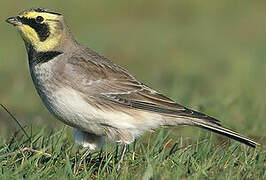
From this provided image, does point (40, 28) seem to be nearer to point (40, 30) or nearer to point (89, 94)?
point (40, 30)

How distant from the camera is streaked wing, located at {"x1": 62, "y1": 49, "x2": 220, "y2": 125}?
6.45 m

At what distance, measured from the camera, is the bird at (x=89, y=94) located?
6223 mm

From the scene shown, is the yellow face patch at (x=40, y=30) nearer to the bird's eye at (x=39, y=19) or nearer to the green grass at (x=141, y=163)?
the bird's eye at (x=39, y=19)

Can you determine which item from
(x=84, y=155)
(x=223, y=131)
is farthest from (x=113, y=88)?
(x=223, y=131)

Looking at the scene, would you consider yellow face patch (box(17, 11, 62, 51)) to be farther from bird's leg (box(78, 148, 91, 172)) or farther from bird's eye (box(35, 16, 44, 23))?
bird's leg (box(78, 148, 91, 172))

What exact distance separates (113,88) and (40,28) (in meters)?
0.93

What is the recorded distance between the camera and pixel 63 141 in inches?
270

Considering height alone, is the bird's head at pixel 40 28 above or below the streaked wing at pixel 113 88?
above

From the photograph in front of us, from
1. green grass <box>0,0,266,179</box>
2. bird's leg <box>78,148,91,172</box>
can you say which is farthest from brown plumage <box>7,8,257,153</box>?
green grass <box>0,0,266,179</box>

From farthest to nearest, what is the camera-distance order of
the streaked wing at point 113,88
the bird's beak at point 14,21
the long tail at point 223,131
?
the bird's beak at point 14,21 → the streaked wing at point 113,88 → the long tail at point 223,131

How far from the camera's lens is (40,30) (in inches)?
262

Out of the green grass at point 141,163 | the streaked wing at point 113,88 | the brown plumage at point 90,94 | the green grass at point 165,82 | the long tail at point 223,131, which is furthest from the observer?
the streaked wing at point 113,88

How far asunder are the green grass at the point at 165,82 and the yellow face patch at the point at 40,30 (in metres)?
0.88

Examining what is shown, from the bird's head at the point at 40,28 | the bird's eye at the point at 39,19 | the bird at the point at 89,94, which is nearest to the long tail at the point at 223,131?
the bird at the point at 89,94
